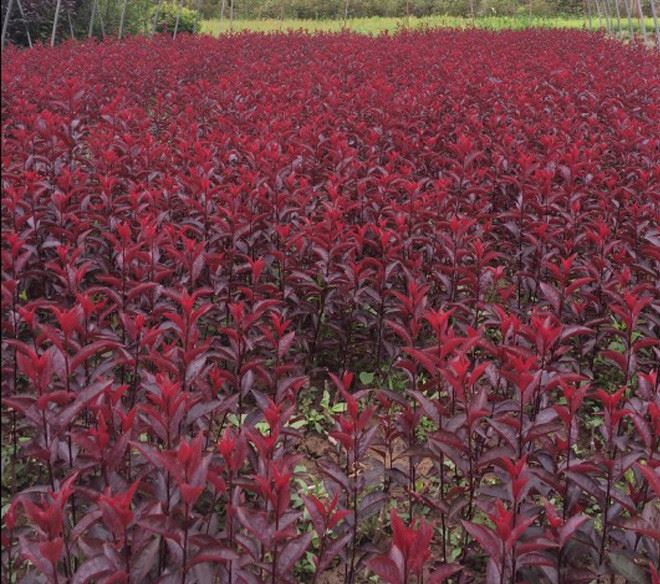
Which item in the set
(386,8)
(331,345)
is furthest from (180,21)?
(331,345)

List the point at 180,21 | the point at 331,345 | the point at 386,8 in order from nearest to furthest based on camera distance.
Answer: the point at 331,345
the point at 180,21
the point at 386,8

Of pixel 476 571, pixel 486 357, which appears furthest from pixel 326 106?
pixel 476 571

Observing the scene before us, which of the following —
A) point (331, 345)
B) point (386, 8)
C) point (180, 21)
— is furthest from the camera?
point (386, 8)

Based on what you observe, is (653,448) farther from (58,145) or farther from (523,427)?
(58,145)

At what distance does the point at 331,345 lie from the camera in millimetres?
3506

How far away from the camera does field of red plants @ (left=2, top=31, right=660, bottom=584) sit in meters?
1.93

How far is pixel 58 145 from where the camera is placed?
473 centimetres

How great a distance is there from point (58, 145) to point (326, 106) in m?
2.66

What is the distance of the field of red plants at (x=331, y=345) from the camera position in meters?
1.93

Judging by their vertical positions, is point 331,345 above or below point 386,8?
below

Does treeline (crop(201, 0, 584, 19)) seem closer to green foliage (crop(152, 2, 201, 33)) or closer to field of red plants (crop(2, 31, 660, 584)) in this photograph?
green foliage (crop(152, 2, 201, 33))

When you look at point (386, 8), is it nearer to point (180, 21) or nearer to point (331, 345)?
point (180, 21)

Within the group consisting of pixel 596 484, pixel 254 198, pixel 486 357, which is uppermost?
pixel 254 198

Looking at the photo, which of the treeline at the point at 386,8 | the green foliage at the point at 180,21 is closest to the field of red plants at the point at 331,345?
the green foliage at the point at 180,21
